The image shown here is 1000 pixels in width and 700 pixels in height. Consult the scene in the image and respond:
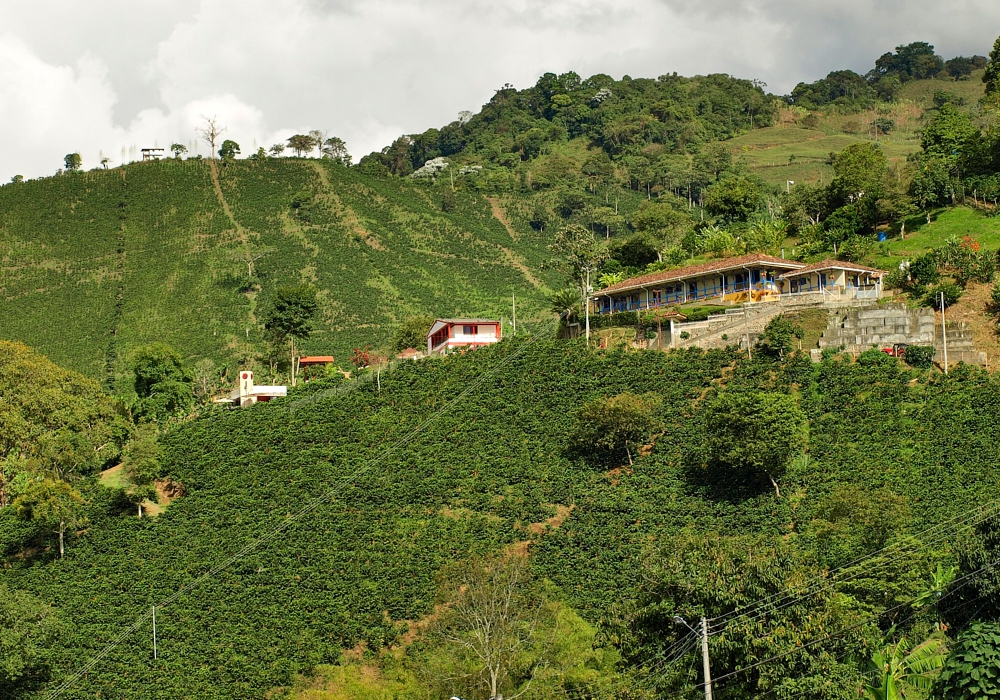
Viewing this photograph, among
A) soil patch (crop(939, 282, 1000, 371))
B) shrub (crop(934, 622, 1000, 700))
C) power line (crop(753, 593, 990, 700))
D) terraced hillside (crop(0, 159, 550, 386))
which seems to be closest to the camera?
shrub (crop(934, 622, 1000, 700))

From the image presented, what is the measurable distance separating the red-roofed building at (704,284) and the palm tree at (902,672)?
95.1 feet

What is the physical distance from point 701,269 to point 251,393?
25512mm

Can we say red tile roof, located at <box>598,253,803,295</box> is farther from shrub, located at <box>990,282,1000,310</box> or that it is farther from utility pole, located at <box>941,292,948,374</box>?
shrub, located at <box>990,282,1000,310</box>

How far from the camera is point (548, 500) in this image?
44.8 m

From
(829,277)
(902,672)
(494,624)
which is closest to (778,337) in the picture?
(829,277)

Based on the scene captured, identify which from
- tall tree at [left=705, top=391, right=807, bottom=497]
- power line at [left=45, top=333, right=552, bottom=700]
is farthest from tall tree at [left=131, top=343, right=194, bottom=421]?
tall tree at [left=705, top=391, right=807, bottom=497]

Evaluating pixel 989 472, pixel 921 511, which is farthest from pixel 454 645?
pixel 989 472

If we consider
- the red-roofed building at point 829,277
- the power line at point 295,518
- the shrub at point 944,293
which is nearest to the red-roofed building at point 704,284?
the red-roofed building at point 829,277

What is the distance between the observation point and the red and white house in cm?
6512

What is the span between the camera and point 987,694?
2169cm

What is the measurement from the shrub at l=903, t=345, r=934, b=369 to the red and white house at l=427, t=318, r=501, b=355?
24.2m

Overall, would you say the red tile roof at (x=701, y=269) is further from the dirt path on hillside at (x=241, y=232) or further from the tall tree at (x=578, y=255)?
the dirt path on hillside at (x=241, y=232)

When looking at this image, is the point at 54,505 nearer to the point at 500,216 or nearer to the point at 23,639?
the point at 23,639

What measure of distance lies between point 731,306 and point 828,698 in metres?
31.5
